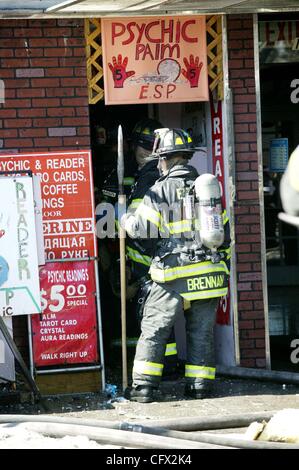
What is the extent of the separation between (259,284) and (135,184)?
1427 millimetres

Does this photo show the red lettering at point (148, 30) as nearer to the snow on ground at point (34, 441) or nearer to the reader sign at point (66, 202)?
the reader sign at point (66, 202)

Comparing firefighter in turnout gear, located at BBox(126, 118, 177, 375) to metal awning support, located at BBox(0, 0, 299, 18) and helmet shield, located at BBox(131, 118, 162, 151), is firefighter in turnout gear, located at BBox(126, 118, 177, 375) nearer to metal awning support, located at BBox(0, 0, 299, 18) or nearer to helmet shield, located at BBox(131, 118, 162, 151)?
helmet shield, located at BBox(131, 118, 162, 151)

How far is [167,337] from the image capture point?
28.8 ft

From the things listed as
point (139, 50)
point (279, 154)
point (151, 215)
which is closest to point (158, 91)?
point (139, 50)

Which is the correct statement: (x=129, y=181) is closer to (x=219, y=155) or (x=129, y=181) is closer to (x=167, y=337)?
(x=219, y=155)

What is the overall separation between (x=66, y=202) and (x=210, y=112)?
168cm

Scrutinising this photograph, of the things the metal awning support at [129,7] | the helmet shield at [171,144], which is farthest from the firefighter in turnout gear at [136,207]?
the metal awning support at [129,7]

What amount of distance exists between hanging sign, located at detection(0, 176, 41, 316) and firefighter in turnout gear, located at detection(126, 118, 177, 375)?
35.2 inches

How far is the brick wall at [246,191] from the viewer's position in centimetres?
955

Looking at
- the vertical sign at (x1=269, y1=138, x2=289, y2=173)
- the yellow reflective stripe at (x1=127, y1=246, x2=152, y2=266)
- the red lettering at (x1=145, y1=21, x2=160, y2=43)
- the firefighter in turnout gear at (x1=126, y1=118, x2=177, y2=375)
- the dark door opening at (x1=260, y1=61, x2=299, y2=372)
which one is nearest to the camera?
the firefighter in turnout gear at (x1=126, y1=118, x2=177, y2=375)

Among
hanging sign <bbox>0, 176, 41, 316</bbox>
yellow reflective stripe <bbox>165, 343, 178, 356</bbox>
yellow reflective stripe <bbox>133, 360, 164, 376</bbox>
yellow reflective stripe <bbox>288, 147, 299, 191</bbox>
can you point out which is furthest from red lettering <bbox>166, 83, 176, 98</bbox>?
yellow reflective stripe <bbox>288, 147, 299, 191</bbox>

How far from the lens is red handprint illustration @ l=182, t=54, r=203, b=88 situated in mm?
9469

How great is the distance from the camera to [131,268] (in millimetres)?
9820

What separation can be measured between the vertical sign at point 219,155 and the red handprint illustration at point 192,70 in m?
0.34
